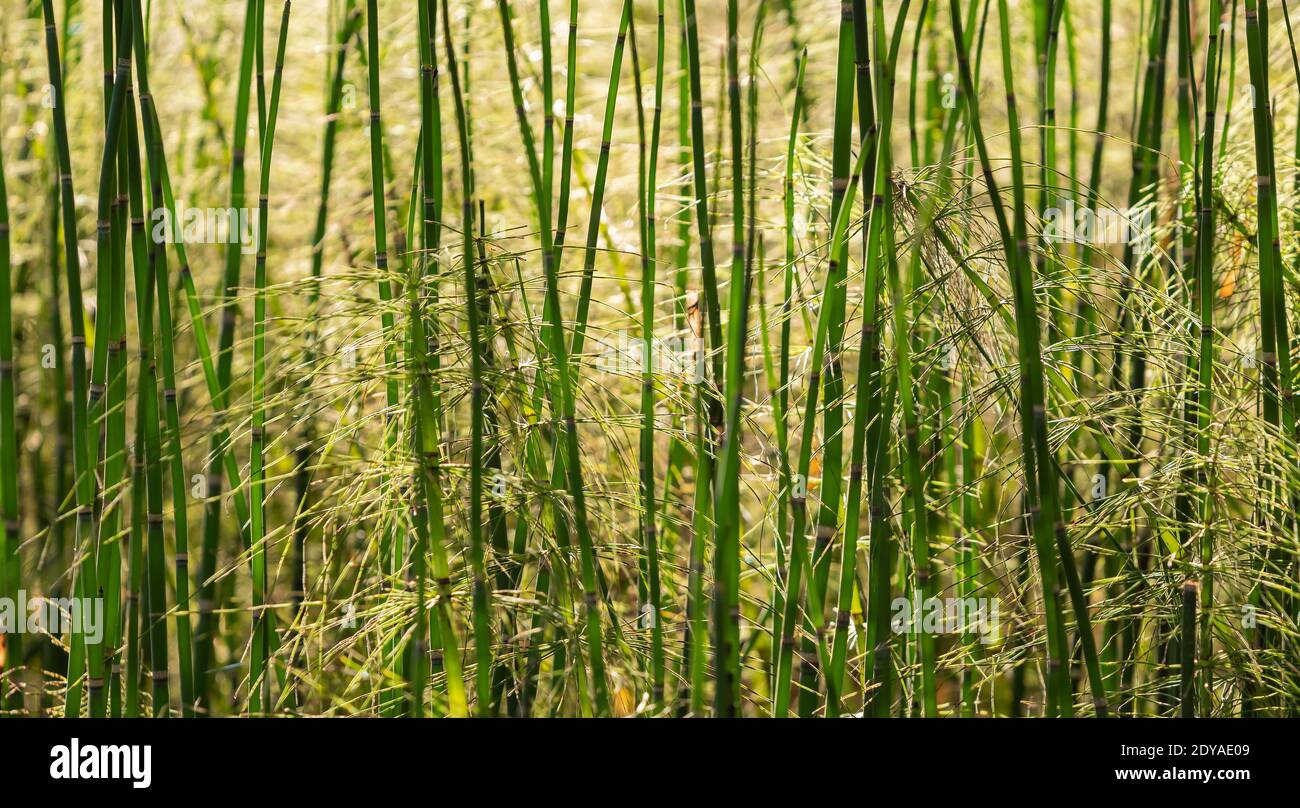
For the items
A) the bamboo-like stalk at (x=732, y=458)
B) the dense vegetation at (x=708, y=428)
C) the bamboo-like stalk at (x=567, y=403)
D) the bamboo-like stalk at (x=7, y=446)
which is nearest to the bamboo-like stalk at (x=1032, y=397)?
the dense vegetation at (x=708, y=428)

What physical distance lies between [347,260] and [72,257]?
0.81 meters

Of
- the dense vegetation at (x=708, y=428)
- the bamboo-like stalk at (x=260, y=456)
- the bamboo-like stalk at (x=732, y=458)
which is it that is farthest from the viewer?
the bamboo-like stalk at (x=260, y=456)

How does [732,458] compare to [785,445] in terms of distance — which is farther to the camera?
[785,445]

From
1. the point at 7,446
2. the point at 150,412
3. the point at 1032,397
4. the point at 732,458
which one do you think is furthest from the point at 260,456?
the point at 1032,397

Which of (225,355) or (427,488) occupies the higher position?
(225,355)

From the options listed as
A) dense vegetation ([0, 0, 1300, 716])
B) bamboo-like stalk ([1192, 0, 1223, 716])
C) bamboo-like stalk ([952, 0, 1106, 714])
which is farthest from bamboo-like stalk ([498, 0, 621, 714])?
bamboo-like stalk ([1192, 0, 1223, 716])

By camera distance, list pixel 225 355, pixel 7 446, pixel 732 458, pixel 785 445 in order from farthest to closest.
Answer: pixel 225 355, pixel 7 446, pixel 785 445, pixel 732 458

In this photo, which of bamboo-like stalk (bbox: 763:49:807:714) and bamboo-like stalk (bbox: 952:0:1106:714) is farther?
bamboo-like stalk (bbox: 763:49:807:714)

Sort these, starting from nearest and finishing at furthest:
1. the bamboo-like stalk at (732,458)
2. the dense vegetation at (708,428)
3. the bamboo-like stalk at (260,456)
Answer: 1. the bamboo-like stalk at (732,458)
2. the dense vegetation at (708,428)
3. the bamboo-like stalk at (260,456)

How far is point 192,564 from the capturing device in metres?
1.56

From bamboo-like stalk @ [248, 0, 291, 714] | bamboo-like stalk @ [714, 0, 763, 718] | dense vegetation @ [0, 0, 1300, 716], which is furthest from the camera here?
bamboo-like stalk @ [248, 0, 291, 714]

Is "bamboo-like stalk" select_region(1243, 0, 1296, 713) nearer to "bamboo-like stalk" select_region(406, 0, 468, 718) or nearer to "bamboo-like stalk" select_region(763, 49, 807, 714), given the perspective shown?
"bamboo-like stalk" select_region(763, 49, 807, 714)

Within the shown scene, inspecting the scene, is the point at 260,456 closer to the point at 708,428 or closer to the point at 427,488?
the point at 427,488

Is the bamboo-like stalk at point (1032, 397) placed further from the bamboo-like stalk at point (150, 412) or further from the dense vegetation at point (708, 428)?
the bamboo-like stalk at point (150, 412)
